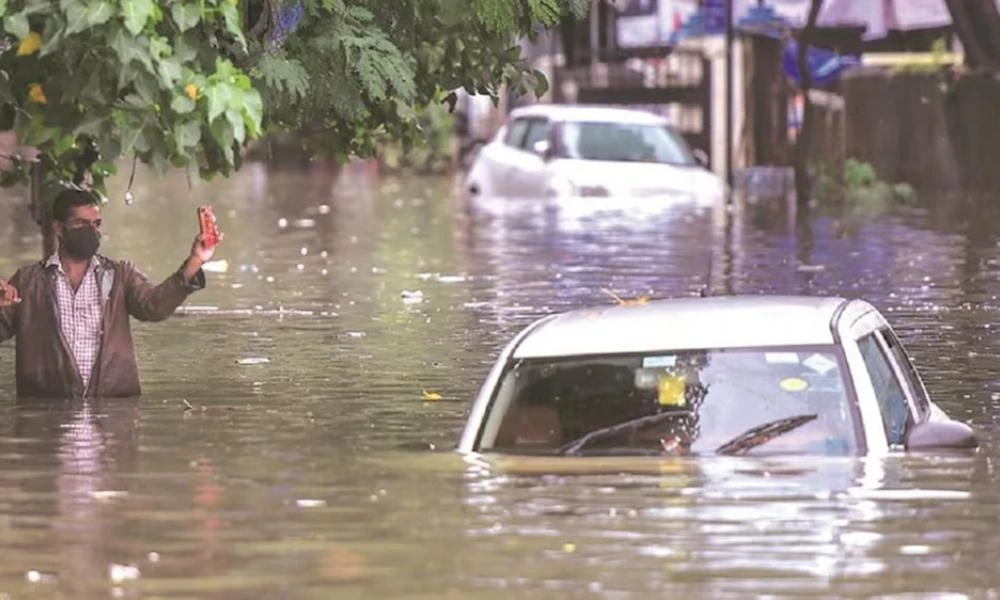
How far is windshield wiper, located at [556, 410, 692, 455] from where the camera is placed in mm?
10812

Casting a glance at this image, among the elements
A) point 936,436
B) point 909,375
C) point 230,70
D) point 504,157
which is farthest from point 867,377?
point 504,157

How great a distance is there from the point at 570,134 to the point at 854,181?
492 cm

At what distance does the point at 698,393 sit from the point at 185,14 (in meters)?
2.45

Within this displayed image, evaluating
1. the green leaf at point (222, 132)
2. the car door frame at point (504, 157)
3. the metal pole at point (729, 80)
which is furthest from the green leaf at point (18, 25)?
the metal pole at point (729, 80)

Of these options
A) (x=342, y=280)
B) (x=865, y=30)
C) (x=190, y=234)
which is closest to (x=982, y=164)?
(x=865, y=30)

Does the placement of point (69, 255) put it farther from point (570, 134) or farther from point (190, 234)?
point (570, 134)

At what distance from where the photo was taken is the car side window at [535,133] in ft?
126

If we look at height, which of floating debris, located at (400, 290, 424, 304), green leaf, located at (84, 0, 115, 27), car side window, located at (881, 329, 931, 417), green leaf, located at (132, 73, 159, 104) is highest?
green leaf, located at (84, 0, 115, 27)

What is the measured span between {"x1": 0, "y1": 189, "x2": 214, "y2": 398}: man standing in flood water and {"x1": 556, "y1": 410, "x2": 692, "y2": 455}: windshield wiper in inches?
125

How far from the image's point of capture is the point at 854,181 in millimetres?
40781

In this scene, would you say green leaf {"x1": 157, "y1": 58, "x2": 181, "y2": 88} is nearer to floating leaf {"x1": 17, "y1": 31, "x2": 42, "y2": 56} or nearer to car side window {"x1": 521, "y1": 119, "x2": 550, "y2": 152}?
floating leaf {"x1": 17, "y1": 31, "x2": 42, "y2": 56}

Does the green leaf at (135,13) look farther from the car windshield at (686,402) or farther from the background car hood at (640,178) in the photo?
the background car hood at (640,178)

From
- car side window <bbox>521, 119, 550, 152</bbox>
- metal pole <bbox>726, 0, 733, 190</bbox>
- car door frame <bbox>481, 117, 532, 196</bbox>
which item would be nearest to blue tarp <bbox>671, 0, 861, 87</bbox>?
metal pole <bbox>726, 0, 733, 190</bbox>

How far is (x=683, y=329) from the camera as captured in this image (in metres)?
10.9
